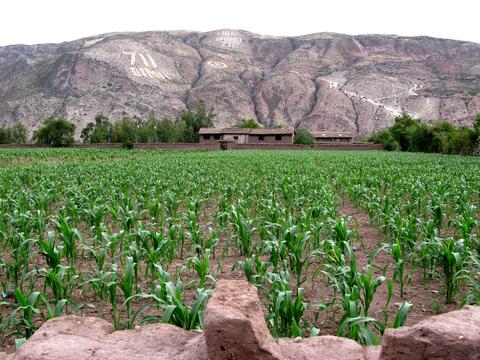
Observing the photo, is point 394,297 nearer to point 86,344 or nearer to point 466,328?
point 466,328

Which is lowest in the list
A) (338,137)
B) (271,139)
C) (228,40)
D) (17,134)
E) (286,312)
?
(286,312)

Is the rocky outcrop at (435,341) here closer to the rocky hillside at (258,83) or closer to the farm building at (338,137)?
the farm building at (338,137)

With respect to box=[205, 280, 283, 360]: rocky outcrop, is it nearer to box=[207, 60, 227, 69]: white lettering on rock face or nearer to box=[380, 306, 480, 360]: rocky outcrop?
box=[380, 306, 480, 360]: rocky outcrop

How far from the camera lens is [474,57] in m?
164

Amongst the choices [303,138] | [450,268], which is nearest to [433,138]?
[303,138]

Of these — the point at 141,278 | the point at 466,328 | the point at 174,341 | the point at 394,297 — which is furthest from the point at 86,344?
the point at 394,297

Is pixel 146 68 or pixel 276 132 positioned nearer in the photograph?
pixel 276 132

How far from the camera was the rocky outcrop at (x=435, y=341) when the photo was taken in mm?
2438

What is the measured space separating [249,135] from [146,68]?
247 feet

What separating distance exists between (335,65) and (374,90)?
37.0 metres

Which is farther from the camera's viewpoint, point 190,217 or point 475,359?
point 190,217

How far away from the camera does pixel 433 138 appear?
56250 mm

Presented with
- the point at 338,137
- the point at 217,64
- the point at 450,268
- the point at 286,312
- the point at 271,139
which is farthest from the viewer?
the point at 217,64

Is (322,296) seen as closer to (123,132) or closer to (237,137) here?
(237,137)
